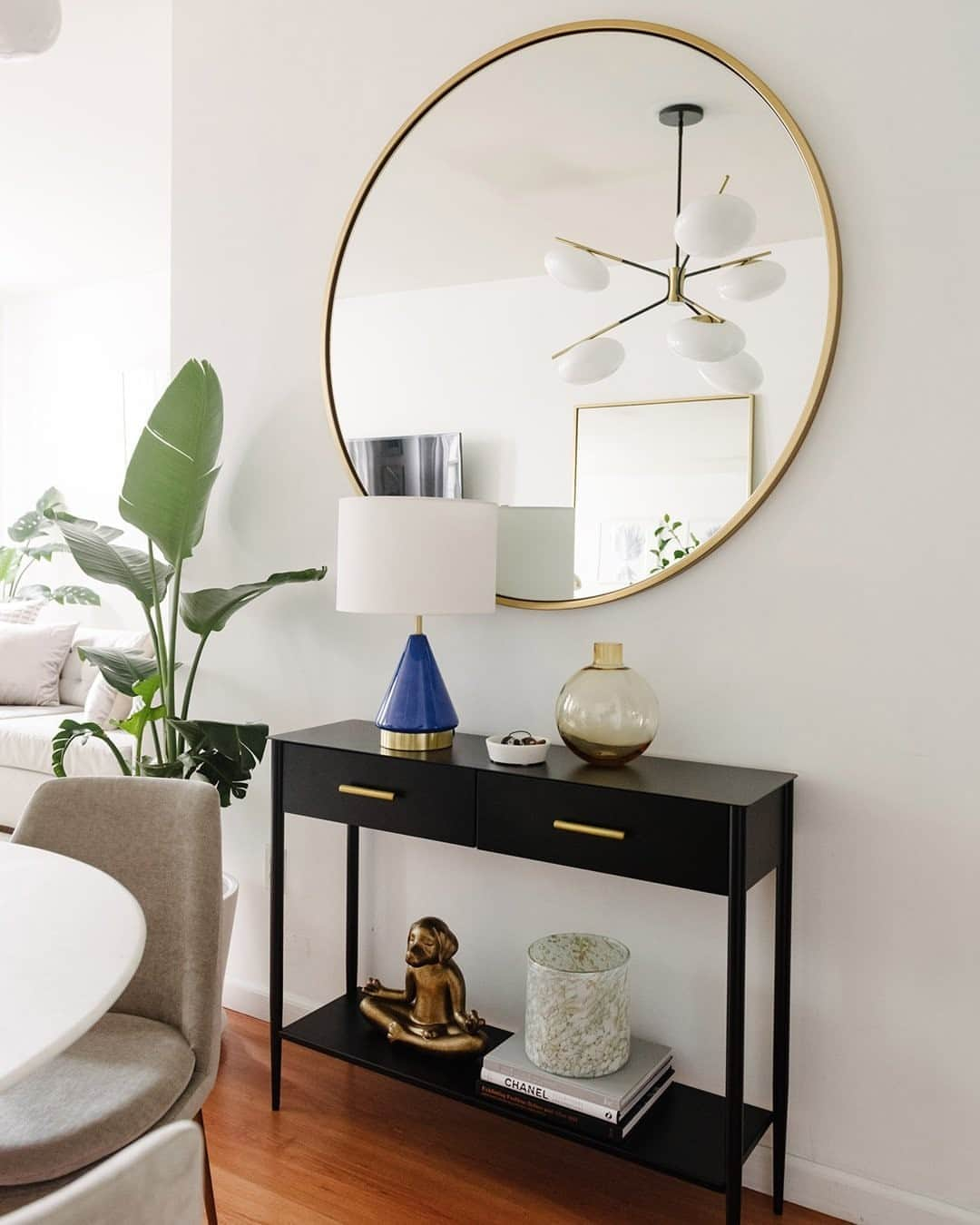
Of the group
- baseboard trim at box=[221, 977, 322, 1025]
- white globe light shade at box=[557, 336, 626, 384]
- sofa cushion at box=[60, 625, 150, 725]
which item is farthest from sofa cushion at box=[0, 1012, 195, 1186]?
sofa cushion at box=[60, 625, 150, 725]

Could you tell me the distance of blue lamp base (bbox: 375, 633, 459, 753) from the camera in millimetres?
2184

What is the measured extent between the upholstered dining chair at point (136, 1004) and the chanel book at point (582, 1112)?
562 mm

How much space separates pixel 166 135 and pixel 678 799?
10.8 feet

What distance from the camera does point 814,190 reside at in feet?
6.39

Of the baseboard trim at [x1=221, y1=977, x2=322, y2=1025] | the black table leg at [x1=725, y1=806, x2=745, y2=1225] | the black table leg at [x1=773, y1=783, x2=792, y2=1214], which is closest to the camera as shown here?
the black table leg at [x1=725, y1=806, x2=745, y2=1225]

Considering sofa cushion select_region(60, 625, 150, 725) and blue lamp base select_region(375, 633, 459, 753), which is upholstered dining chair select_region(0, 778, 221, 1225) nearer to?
blue lamp base select_region(375, 633, 459, 753)

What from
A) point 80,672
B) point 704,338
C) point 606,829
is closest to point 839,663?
point 606,829

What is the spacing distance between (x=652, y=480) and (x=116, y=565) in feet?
4.53

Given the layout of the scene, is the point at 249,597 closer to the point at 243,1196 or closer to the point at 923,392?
the point at 243,1196

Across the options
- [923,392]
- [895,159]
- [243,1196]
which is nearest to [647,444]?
[923,392]

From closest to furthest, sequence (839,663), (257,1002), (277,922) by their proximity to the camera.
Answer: (839,663), (277,922), (257,1002)

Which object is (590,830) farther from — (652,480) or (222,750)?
(222,750)

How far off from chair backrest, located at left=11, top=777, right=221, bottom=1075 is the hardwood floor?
0.57 metres

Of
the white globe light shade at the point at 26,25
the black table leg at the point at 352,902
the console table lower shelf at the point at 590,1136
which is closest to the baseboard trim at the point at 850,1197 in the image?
the console table lower shelf at the point at 590,1136
